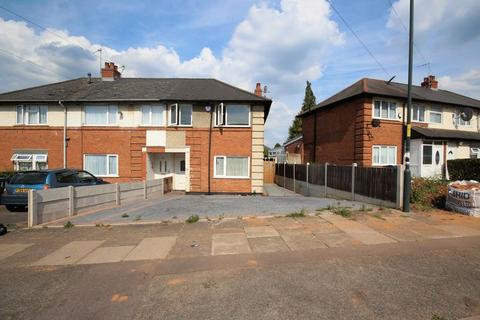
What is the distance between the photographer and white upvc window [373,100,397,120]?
1811 cm

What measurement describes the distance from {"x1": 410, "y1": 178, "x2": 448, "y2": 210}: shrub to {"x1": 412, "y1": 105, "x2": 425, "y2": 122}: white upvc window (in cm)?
1029

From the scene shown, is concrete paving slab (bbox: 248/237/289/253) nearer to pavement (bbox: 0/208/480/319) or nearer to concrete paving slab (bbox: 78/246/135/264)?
pavement (bbox: 0/208/480/319)

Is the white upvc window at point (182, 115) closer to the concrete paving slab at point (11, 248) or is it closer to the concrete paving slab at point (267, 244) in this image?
the concrete paving slab at point (11, 248)

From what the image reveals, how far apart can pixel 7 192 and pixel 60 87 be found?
11.6m

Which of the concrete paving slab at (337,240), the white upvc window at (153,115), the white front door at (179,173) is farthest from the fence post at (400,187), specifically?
the white upvc window at (153,115)

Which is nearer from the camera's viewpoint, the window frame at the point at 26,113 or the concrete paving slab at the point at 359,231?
the concrete paving slab at the point at 359,231

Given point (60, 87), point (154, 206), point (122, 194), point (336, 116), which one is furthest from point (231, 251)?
point (60, 87)

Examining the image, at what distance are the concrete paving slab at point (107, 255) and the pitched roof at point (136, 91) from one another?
1166 centimetres

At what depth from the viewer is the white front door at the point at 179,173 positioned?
17.4 meters

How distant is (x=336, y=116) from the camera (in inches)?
817

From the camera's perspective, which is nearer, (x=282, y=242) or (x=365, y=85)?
(x=282, y=242)

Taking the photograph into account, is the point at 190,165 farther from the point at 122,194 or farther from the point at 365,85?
the point at 365,85

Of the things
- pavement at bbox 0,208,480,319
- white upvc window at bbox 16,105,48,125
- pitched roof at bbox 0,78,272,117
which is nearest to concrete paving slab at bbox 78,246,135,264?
pavement at bbox 0,208,480,319

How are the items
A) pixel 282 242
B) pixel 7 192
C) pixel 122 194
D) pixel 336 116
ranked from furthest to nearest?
pixel 336 116 → pixel 122 194 → pixel 7 192 → pixel 282 242
